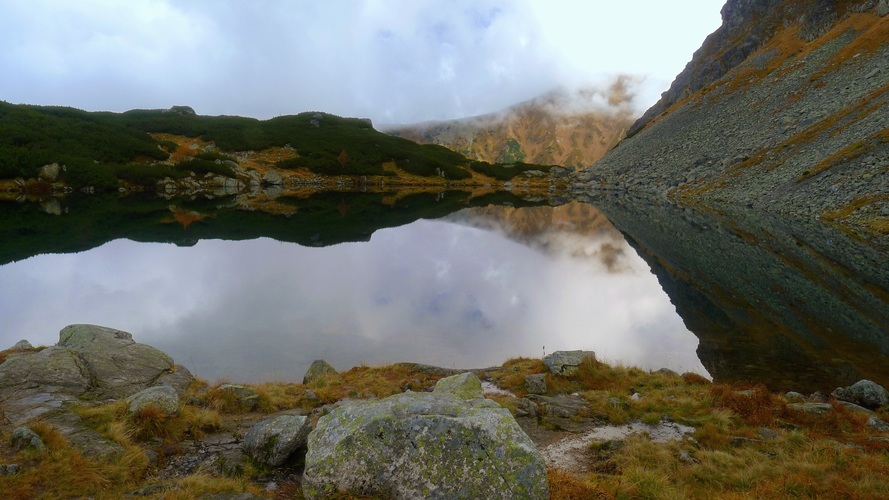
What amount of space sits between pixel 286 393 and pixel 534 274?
22737 mm

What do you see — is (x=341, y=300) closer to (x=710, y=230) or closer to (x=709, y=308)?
(x=709, y=308)

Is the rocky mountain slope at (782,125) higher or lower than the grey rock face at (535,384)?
higher

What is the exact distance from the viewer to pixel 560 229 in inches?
2263

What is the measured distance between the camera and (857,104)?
64000mm

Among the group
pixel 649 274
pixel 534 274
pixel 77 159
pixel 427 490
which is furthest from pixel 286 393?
pixel 77 159

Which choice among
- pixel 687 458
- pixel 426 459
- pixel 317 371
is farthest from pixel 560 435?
pixel 317 371

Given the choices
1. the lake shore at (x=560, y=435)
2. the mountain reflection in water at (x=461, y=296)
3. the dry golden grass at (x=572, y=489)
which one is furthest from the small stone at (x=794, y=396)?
the dry golden grass at (x=572, y=489)

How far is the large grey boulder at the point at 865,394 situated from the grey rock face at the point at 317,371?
632 inches

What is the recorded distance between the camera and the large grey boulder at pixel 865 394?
1380 cm

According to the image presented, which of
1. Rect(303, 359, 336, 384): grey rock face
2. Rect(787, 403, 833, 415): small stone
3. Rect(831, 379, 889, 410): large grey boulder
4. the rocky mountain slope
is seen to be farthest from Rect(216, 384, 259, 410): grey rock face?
the rocky mountain slope

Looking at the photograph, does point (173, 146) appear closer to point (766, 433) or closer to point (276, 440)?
point (276, 440)

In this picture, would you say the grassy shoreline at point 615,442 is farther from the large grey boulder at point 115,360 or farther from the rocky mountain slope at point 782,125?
the rocky mountain slope at point 782,125

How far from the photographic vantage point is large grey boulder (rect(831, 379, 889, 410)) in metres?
13.8

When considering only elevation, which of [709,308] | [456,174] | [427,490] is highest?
[456,174]
